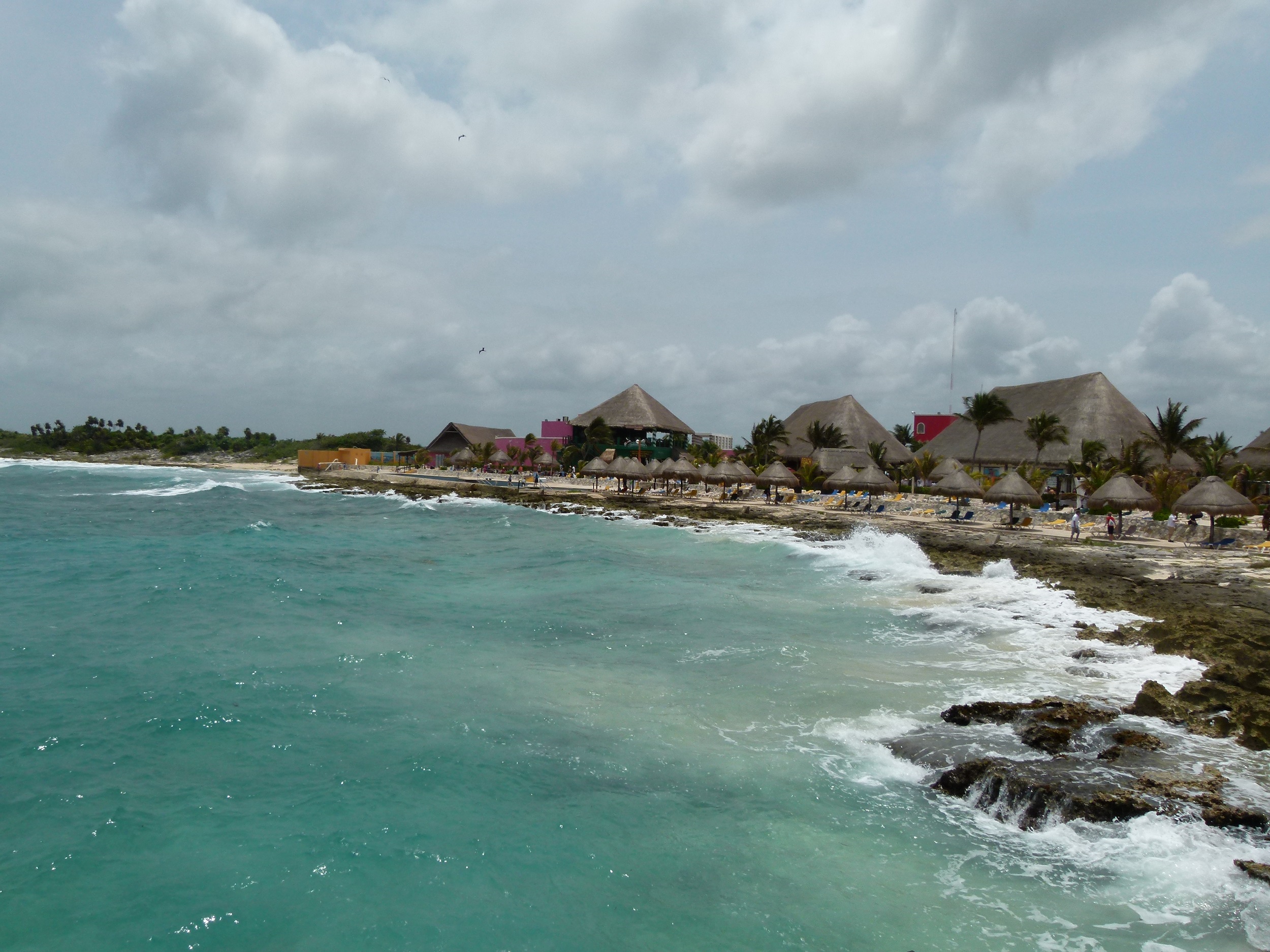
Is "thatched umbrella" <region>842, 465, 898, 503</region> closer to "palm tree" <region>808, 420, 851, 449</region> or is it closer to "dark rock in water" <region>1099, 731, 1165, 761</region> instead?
"palm tree" <region>808, 420, 851, 449</region>

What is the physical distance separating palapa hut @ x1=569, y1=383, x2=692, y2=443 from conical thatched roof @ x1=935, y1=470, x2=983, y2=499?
21.9 metres

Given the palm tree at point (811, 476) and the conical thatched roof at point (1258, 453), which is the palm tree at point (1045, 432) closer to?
the conical thatched roof at point (1258, 453)

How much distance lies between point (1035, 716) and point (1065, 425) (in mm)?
32101

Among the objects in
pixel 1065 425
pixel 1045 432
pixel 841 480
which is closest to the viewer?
pixel 841 480

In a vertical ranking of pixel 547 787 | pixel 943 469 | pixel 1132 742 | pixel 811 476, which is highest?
pixel 943 469

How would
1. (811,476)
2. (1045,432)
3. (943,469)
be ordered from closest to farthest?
(1045,432), (943,469), (811,476)

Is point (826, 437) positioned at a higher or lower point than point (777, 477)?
higher

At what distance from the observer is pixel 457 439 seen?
57.1 metres

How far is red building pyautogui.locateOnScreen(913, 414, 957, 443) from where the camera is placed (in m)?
51.2

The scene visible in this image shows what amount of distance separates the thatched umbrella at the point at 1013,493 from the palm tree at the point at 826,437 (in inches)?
620

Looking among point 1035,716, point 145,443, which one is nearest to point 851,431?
point 1035,716

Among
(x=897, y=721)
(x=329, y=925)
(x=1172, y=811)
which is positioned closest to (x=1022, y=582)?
(x=897, y=721)

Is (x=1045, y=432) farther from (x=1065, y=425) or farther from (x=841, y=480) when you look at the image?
(x=841, y=480)

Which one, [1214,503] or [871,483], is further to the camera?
[871,483]
